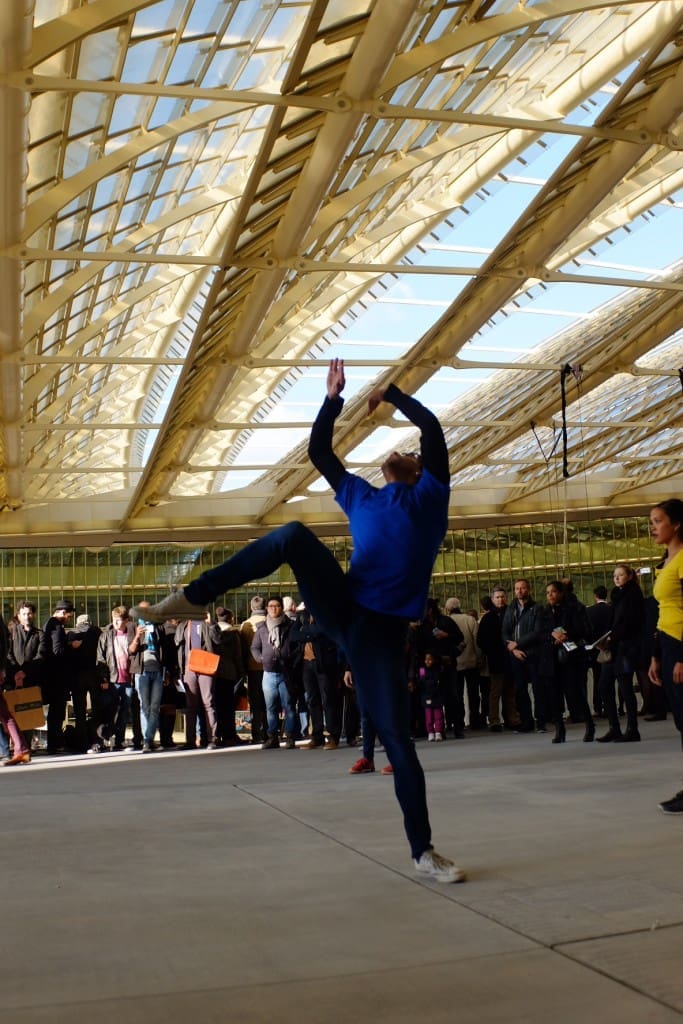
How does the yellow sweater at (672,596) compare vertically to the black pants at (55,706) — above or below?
above

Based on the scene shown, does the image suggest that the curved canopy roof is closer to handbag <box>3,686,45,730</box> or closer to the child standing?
handbag <box>3,686,45,730</box>

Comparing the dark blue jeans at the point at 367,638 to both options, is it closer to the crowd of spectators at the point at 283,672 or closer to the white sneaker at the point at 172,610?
the white sneaker at the point at 172,610

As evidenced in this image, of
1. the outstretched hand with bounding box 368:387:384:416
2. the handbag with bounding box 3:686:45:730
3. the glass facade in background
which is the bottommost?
the handbag with bounding box 3:686:45:730

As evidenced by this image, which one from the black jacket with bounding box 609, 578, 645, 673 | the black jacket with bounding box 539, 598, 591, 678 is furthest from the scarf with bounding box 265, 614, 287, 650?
the black jacket with bounding box 609, 578, 645, 673

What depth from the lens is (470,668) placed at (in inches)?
613

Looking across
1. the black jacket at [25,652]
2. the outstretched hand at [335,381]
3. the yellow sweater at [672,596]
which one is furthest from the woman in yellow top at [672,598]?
the black jacket at [25,652]

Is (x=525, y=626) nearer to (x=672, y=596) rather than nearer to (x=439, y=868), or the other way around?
(x=672, y=596)

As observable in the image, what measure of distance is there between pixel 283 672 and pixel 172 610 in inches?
356

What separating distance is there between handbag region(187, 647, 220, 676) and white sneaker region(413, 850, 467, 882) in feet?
31.8

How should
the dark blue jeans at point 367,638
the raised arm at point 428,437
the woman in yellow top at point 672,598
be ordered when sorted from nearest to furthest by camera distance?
the dark blue jeans at point 367,638 → the raised arm at point 428,437 → the woman in yellow top at point 672,598

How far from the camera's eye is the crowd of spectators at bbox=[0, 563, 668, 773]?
13148mm

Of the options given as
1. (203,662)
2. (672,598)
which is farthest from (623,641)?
(672,598)

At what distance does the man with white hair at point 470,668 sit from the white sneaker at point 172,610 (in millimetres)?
10427

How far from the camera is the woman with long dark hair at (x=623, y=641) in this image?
38.1ft
